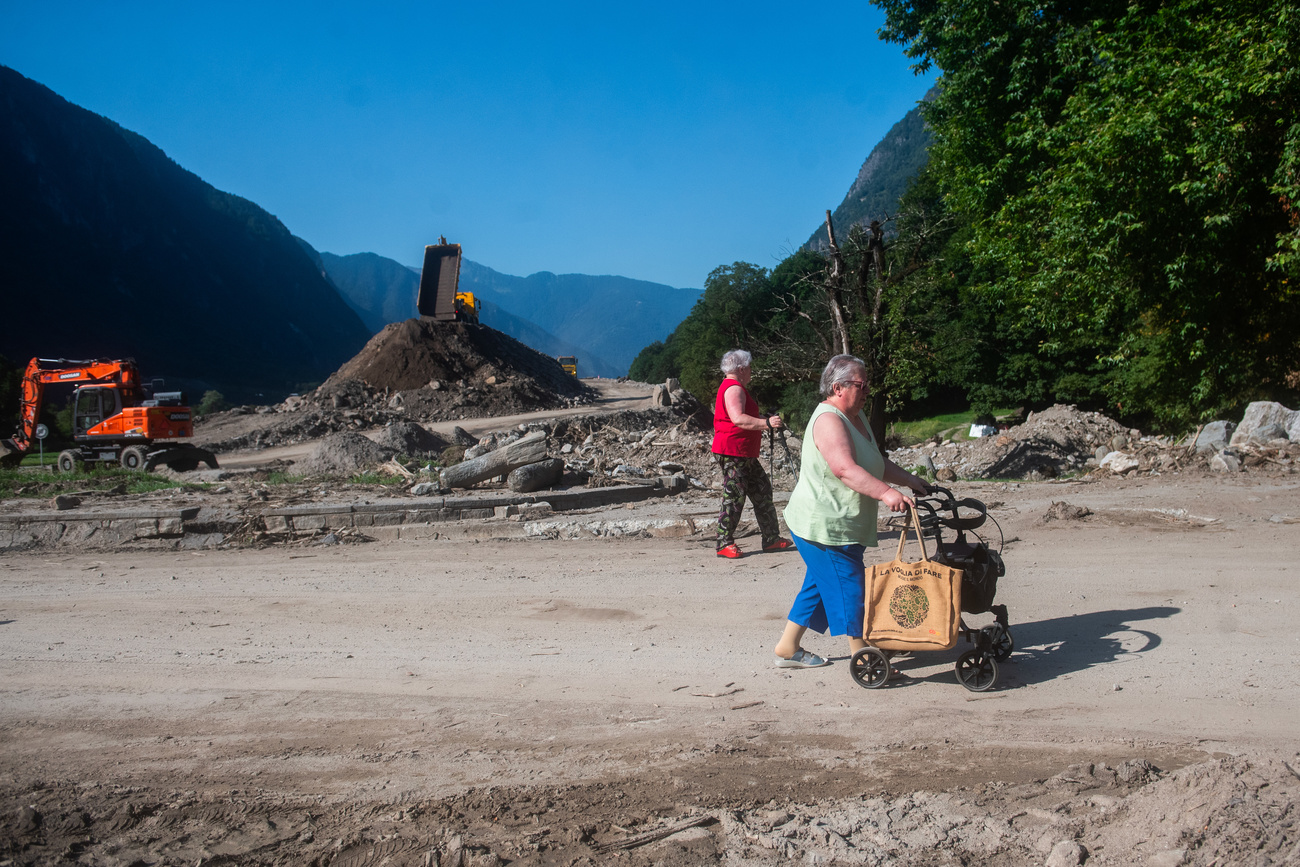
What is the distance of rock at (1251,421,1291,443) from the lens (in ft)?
38.3

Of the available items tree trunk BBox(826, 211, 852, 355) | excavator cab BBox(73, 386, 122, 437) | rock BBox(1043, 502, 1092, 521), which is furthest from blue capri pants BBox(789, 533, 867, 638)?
excavator cab BBox(73, 386, 122, 437)

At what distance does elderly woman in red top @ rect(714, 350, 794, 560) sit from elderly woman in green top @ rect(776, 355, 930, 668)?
101 inches

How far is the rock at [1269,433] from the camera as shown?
11.7m

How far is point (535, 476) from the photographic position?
35.3 ft

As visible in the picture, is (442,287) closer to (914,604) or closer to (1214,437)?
(1214,437)

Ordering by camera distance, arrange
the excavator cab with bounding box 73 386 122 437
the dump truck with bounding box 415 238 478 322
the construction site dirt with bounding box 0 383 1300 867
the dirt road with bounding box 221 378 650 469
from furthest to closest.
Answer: the dump truck with bounding box 415 238 478 322 < the dirt road with bounding box 221 378 650 469 < the excavator cab with bounding box 73 386 122 437 < the construction site dirt with bounding box 0 383 1300 867

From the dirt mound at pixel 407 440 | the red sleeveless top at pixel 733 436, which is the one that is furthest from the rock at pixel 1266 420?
the dirt mound at pixel 407 440

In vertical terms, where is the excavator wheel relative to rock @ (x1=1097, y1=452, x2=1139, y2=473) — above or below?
below

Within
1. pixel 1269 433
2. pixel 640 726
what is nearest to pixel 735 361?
pixel 640 726

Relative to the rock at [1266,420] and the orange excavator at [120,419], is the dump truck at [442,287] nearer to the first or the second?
the orange excavator at [120,419]

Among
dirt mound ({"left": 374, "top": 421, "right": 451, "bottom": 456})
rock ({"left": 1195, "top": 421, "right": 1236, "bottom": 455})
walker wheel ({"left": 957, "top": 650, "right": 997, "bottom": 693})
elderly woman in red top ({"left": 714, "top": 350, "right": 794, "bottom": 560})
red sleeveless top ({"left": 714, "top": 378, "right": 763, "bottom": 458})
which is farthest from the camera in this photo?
dirt mound ({"left": 374, "top": 421, "right": 451, "bottom": 456})

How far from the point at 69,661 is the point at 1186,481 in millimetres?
11919

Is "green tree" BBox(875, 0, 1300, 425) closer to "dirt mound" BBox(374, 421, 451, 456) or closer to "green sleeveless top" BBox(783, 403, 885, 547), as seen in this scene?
"green sleeveless top" BBox(783, 403, 885, 547)

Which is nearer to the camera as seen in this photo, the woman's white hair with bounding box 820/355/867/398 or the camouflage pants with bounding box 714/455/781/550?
the woman's white hair with bounding box 820/355/867/398
